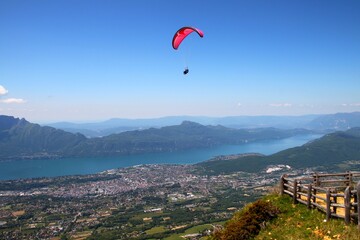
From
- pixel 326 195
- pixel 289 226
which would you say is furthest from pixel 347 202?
pixel 289 226

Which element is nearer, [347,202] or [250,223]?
[347,202]

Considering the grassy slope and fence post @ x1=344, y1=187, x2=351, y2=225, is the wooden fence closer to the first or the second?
fence post @ x1=344, y1=187, x2=351, y2=225

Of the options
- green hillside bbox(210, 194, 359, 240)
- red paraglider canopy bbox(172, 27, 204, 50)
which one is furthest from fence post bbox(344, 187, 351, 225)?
red paraglider canopy bbox(172, 27, 204, 50)

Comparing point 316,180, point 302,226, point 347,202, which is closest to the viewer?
point 347,202

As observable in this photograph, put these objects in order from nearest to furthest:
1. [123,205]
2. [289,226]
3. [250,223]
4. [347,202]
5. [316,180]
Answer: [347,202], [289,226], [250,223], [316,180], [123,205]

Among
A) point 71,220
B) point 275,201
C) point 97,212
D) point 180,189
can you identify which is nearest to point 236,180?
point 180,189

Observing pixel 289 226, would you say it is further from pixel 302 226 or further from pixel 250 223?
pixel 250 223

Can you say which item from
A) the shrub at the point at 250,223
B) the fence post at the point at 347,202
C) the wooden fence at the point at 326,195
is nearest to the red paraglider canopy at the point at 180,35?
the wooden fence at the point at 326,195

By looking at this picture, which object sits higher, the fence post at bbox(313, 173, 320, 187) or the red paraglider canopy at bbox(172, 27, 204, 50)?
the red paraglider canopy at bbox(172, 27, 204, 50)
